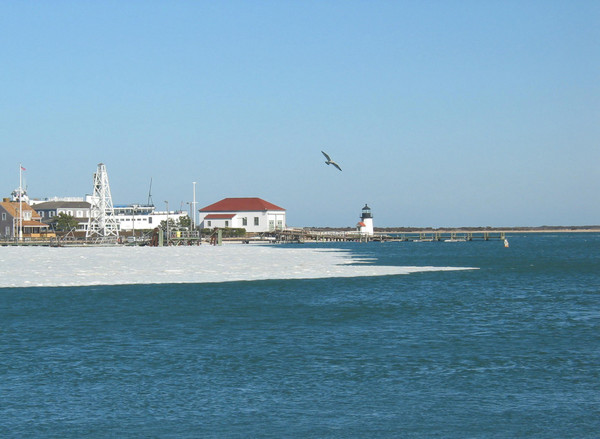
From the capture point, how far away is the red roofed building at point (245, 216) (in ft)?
524

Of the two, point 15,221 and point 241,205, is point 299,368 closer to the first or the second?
point 15,221

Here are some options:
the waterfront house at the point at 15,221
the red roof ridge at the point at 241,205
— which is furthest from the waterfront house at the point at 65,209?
the red roof ridge at the point at 241,205

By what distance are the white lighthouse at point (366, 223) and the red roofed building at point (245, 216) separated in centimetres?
1572

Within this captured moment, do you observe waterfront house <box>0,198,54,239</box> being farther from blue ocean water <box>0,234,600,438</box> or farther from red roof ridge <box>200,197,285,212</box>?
blue ocean water <box>0,234,600,438</box>

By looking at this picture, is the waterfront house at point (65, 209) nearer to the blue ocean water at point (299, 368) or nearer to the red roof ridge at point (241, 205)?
the red roof ridge at point (241, 205)

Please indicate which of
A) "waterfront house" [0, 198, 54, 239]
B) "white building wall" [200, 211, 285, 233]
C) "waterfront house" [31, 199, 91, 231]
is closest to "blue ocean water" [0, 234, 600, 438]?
"waterfront house" [0, 198, 54, 239]

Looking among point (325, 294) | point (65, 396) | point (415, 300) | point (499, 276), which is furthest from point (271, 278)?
point (65, 396)

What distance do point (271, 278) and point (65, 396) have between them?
3082cm

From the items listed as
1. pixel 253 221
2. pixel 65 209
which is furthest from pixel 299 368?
pixel 65 209

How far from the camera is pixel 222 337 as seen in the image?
2447 cm

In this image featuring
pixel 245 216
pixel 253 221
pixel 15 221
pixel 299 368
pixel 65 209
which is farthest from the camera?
pixel 65 209

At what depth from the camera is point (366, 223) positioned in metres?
155

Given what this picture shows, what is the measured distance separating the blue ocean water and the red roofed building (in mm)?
123634

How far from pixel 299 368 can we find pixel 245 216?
14204 centimetres
